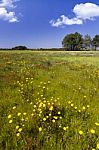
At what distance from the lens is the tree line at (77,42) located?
156500mm

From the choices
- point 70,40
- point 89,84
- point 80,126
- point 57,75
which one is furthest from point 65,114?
point 70,40

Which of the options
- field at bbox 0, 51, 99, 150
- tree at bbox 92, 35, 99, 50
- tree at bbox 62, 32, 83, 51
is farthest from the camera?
tree at bbox 92, 35, 99, 50

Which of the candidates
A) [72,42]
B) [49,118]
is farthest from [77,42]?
[49,118]

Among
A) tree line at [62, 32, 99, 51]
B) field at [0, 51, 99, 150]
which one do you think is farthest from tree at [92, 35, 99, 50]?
field at [0, 51, 99, 150]

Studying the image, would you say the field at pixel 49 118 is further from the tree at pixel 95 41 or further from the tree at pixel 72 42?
the tree at pixel 95 41

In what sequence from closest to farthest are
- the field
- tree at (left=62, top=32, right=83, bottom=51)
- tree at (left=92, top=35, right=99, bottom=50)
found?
the field, tree at (left=62, top=32, right=83, bottom=51), tree at (left=92, top=35, right=99, bottom=50)

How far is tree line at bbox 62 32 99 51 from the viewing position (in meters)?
156

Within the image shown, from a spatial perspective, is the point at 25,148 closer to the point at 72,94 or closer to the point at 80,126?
Result: the point at 80,126

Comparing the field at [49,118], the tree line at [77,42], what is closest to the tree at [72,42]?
the tree line at [77,42]

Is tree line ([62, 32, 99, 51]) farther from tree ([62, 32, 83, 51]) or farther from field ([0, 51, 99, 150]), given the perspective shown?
field ([0, 51, 99, 150])

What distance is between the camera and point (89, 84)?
1392 cm

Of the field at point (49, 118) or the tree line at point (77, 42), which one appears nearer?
the field at point (49, 118)

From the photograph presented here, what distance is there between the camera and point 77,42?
156500 mm

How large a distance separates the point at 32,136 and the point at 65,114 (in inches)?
73.7
